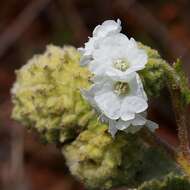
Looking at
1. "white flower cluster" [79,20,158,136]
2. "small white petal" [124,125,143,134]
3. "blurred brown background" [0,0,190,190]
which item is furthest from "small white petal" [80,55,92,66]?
"blurred brown background" [0,0,190,190]

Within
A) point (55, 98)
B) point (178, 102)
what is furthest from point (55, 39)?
point (178, 102)

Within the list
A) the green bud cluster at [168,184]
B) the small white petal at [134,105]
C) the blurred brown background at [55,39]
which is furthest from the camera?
the blurred brown background at [55,39]

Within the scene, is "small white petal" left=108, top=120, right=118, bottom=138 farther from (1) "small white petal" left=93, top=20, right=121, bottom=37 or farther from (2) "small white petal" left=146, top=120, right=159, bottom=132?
(1) "small white petal" left=93, top=20, right=121, bottom=37

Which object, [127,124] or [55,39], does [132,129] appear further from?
[55,39]

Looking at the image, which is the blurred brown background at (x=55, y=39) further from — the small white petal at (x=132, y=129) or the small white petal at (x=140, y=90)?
the small white petal at (x=140, y=90)

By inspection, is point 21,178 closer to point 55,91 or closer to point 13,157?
point 13,157

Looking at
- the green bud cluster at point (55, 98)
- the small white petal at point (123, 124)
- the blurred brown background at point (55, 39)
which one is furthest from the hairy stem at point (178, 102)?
the blurred brown background at point (55, 39)
